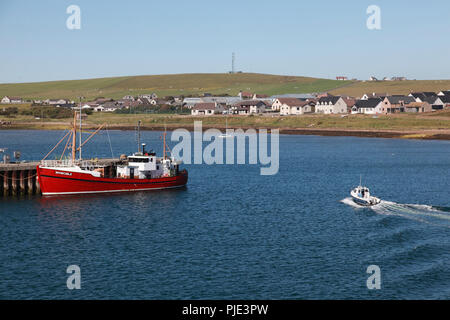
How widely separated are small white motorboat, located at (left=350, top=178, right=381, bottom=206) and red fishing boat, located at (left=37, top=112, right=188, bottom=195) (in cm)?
2388

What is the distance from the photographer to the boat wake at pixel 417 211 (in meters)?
55.2

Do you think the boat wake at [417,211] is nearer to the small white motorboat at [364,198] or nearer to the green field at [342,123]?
the small white motorboat at [364,198]

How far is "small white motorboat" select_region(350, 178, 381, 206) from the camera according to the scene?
6281 cm

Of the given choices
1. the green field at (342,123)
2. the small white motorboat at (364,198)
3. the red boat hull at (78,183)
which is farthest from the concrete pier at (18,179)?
the green field at (342,123)

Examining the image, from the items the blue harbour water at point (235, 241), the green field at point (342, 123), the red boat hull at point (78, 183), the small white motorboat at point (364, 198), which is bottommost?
the blue harbour water at point (235, 241)

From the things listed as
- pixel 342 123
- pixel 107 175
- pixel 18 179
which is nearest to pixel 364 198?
pixel 107 175

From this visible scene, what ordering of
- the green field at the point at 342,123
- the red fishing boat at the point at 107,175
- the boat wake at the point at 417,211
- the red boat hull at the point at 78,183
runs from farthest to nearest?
the green field at the point at 342,123, the red fishing boat at the point at 107,175, the red boat hull at the point at 78,183, the boat wake at the point at 417,211

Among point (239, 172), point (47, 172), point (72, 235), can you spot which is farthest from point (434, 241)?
point (239, 172)

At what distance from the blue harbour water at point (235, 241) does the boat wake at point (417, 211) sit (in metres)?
0.11

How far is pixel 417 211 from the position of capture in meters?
59.2

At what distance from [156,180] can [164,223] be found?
60.1 feet

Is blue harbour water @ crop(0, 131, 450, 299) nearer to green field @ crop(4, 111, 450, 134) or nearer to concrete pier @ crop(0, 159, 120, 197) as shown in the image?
concrete pier @ crop(0, 159, 120, 197)
